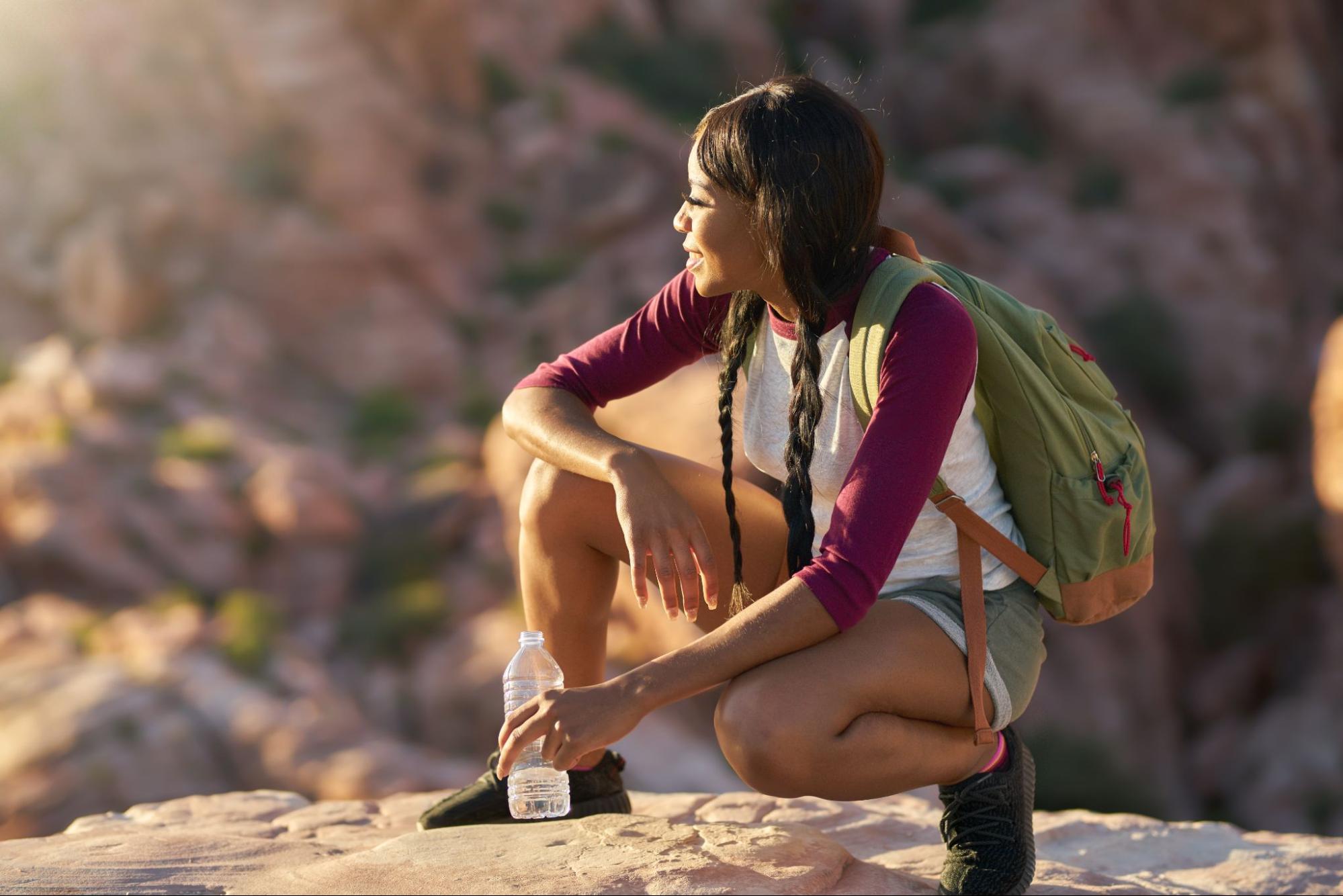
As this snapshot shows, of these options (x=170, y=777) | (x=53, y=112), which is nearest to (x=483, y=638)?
(x=170, y=777)

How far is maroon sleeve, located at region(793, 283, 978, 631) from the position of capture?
2.11 m

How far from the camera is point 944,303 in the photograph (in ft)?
7.28

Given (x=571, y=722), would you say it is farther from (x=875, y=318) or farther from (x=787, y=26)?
(x=787, y=26)

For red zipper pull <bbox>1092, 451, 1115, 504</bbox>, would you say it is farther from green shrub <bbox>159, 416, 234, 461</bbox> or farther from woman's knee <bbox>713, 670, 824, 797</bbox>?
green shrub <bbox>159, 416, 234, 461</bbox>

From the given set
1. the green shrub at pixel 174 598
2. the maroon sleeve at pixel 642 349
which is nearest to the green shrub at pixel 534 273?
the green shrub at pixel 174 598

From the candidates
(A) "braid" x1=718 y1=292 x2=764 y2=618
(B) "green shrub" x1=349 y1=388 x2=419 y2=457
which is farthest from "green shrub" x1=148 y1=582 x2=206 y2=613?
(A) "braid" x1=718 y1=292 x2=764 y2=618

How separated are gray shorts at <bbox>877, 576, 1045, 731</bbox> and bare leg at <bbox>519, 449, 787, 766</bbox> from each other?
13.1 inches

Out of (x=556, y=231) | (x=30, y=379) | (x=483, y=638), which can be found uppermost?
(x=556, y=231)

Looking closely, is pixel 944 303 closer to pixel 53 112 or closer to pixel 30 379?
pixel 30 379

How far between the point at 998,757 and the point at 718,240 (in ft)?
3.70

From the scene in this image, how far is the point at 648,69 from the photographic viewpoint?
14.5 m

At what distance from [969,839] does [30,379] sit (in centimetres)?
981

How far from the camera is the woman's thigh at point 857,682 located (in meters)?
2.17

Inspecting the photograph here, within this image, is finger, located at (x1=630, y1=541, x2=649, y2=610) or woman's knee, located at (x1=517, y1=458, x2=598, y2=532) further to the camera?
woman's knee, located at (x1=517, y1=458, x2=598, y2=532)
